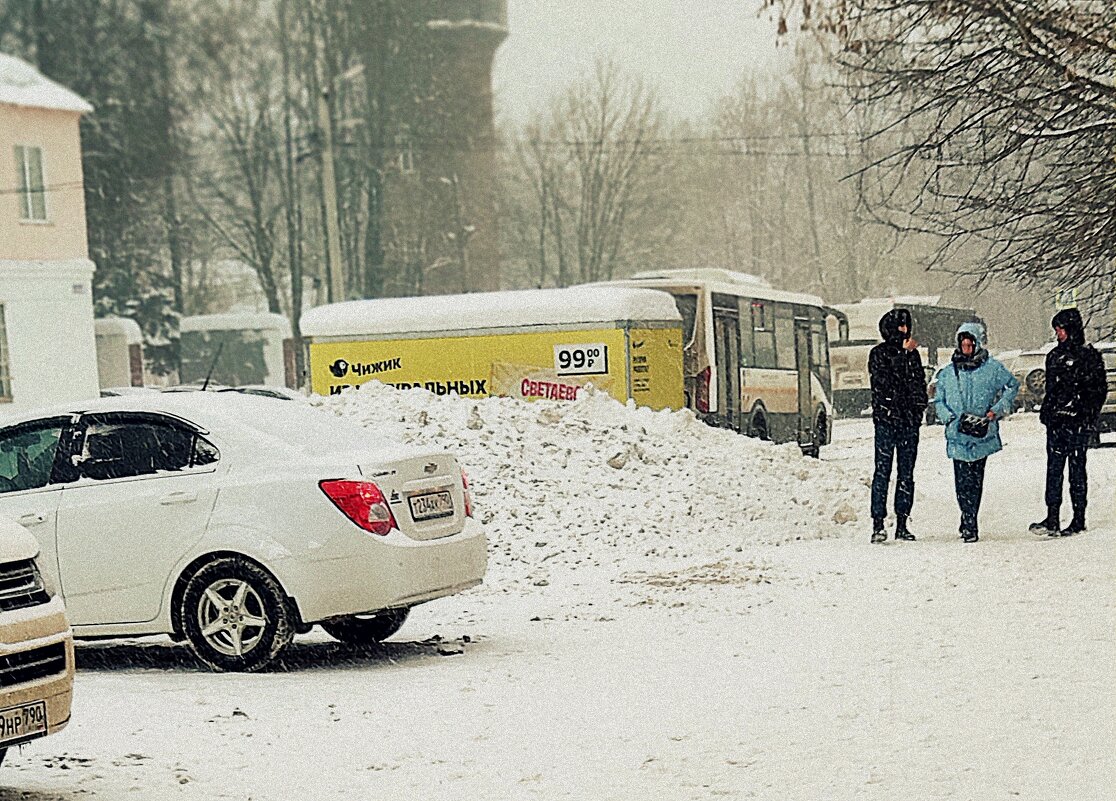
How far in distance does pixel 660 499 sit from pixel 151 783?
8158 millimetres

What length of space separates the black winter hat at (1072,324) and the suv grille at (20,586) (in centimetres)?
786

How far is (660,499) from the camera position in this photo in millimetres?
13344

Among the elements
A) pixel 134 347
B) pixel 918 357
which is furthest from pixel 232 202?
pixel 918 357

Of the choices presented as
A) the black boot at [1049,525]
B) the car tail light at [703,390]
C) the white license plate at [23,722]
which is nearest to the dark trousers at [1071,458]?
the black boot at [1049,525]

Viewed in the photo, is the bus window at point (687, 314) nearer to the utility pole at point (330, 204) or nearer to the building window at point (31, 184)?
the utility pole at point (330, 204)

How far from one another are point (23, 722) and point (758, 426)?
11.4 m

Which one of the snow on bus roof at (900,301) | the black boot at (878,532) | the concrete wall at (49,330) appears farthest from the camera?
the concrete wall at (49,330)

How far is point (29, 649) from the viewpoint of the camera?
5.05 meters

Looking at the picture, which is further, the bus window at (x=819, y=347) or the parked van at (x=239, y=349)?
the parked van at (x=239, y=349)

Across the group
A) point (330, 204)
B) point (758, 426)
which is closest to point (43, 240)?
point (330, 204)

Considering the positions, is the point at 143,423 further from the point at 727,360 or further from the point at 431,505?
the point at 727,360

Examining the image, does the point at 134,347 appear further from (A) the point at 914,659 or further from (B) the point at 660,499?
(A) the point at 914,659

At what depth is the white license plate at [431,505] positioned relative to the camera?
7969mm

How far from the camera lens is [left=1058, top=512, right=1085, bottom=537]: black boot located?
37.1 feet
